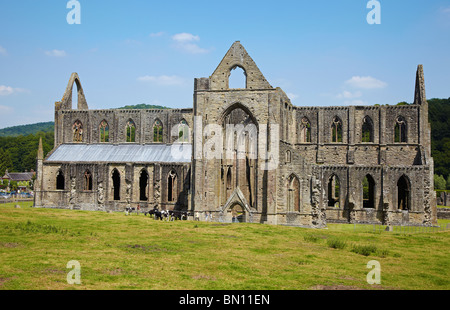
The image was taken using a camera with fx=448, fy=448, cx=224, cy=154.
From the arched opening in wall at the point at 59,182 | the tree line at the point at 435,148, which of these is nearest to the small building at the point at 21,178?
the tree line at the point at 435,148

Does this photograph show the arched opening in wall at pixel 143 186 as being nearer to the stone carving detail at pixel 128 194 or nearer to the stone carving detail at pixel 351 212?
the stone carving detail at pixel 128 194

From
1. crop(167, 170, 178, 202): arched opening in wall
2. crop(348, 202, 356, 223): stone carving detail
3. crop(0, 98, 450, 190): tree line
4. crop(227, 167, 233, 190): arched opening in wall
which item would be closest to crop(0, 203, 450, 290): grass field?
crop(348, 202, 356, 223): stone carving detail

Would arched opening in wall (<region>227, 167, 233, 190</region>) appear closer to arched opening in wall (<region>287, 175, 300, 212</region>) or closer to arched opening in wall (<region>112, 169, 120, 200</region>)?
arched opening in wall (<region>287, 175, 300, 212</region>)

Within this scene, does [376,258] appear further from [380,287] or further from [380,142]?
[380,142]

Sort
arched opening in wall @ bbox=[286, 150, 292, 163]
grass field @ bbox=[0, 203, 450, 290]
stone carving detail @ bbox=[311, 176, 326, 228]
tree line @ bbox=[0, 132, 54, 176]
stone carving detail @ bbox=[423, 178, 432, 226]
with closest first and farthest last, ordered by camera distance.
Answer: grass field @ bbox=[0, 203, 450, 290]
stone carving detail @ bbox=[311, 176, 326, 228]
arched opening in wall @ bbox=[286, 150, 292, 163]
stone carving detail @ bbox=[423, 178, 432, 226]
tree line @ bbox=[0, 132, 54, 176]

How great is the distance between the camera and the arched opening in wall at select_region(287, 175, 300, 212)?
4081cm

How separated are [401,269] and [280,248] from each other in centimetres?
704

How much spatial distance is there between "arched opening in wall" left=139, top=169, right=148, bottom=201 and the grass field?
63.3 ft

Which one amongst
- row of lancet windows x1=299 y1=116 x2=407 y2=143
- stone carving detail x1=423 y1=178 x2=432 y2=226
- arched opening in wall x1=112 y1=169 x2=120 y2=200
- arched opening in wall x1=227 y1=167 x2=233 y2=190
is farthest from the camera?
arched opening in wall x1=112 y1=169 x2=120 y2=200

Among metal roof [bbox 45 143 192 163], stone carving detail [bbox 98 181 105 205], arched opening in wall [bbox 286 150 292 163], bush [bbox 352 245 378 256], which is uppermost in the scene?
metal roof [bbox 45 143 192 163]

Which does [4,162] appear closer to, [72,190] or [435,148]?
[72,190]

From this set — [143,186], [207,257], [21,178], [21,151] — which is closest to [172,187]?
[143,186]

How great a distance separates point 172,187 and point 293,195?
15374mm

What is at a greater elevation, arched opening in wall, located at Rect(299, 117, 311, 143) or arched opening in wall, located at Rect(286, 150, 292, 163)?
arched opening in wall, located at Rect(299, 117, 311, 143)
